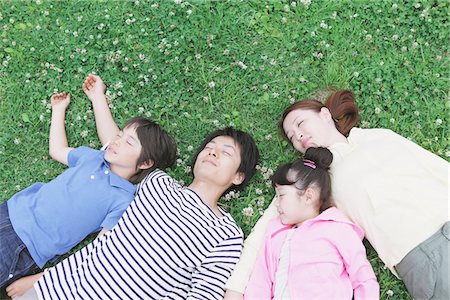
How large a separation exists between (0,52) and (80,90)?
85cm

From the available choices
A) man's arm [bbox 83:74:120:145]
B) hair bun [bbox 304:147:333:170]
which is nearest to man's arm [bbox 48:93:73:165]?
man's arm [bbox 83:74:120:145]

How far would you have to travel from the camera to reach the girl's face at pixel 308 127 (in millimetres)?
4402

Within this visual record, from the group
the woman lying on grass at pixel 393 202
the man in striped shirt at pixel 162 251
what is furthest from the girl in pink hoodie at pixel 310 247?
the man in striped shirt at pixel 162 251

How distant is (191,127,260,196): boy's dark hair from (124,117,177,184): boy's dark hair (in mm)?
234

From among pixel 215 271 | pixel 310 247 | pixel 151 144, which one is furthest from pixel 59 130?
pixel 310 247

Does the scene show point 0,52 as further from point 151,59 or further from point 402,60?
point 402,60

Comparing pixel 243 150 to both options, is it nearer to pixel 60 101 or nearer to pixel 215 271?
pixel 215 271

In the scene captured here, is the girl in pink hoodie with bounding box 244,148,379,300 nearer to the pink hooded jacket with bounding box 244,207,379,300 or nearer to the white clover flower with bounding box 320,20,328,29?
the pink hooded jacket with bounding box 244,207,379,300

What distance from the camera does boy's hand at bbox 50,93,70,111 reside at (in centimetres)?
490

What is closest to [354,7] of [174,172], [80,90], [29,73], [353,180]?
[353,180]

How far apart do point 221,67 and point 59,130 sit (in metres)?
1.49

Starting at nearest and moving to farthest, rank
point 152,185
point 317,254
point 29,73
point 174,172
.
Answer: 1. point 317,254
2. point 152,185
3. point 174,172
4. point 29,73

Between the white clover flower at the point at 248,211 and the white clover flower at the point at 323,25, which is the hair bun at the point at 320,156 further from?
the white clover flower at the point at 323,25

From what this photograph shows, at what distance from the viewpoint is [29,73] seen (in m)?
5.03
